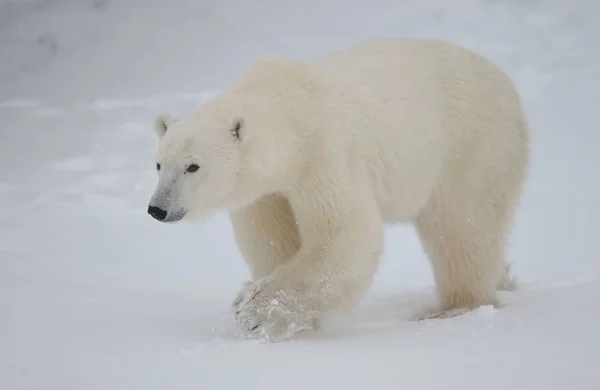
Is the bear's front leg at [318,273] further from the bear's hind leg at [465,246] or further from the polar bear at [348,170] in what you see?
the bear's hind leg at [465,246]

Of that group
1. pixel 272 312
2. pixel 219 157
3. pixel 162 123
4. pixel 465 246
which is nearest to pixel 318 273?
pixel 272 312

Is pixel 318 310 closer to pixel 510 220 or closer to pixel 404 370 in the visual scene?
pixel 404 370

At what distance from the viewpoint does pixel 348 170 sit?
4.77m

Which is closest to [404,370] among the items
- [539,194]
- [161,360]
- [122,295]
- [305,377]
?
[305,377]

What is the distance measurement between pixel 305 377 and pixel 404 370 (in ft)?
1.40

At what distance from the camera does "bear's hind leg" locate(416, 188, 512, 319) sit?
18.6ft

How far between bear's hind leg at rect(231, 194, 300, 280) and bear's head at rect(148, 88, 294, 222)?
14.9 inches

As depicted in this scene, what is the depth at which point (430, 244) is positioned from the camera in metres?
5.86

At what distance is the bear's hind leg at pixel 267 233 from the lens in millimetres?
5074

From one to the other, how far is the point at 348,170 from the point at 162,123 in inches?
43.2

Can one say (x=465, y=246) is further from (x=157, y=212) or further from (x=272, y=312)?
(x=157, y=212)

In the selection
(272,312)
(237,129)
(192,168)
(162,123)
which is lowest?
(272,312)

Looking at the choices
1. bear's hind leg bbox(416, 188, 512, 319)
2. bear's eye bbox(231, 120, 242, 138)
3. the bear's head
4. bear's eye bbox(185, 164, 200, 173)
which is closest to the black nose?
the bear's head

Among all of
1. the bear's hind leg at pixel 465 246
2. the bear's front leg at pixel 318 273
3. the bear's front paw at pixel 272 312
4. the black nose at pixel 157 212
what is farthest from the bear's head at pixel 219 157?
the bear's hind leg at pixel 465 246
